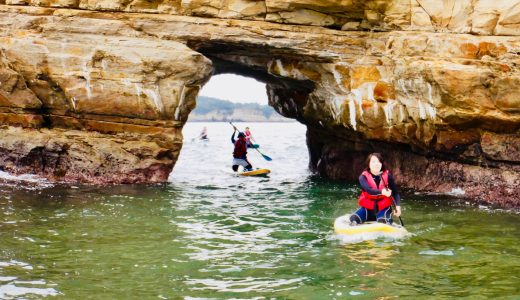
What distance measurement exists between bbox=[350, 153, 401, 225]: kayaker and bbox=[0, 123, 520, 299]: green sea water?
2.50ft

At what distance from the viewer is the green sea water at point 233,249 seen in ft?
27.1

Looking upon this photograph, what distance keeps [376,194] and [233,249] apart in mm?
3078

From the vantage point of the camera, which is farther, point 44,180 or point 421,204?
point 44,180

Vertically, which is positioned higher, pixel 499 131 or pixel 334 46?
pixel 334 46

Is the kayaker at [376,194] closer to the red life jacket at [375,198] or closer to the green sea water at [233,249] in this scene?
the red life jacket at [375,198]

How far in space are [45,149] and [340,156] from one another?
1218 cm

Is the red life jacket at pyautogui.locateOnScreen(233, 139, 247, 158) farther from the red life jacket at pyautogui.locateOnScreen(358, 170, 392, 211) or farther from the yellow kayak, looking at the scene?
the yellow kayak

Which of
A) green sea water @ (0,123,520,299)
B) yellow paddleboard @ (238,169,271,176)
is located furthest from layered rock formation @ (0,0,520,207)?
yellow paddleboard @ (238,169,271,176)

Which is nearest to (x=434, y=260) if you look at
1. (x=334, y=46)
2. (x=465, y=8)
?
(x=465, y=8)

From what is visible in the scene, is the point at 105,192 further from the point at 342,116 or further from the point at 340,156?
the point at 340,156

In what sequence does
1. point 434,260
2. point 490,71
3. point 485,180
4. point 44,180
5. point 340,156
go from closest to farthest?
1. point 434,260
2. point 490,71
3. point 485,180
4. point 44,180
5. point 340,156

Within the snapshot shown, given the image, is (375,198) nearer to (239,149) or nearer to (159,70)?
(159,70)

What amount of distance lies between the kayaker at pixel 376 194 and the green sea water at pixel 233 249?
0.76m

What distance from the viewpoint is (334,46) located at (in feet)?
66.9
